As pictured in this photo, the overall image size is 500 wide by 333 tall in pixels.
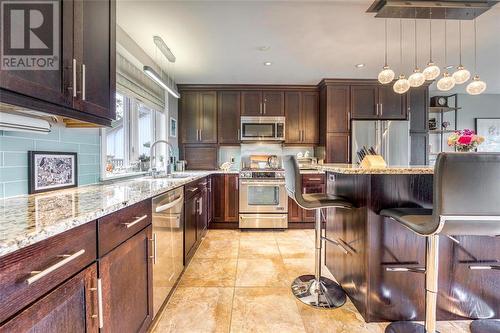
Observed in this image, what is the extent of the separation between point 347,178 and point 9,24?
6.91ft

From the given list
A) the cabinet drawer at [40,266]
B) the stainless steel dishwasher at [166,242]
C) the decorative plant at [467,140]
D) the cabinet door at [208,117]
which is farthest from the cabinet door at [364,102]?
the cabinet drawer at [40,266]

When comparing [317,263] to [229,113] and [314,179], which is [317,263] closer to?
[314,179]

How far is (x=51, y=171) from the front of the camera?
153 cm

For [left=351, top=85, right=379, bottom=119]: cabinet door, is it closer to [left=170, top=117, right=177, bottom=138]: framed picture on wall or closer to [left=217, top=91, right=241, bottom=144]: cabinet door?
[left=217, top=91, right=241, bottom=144]: cabinet door

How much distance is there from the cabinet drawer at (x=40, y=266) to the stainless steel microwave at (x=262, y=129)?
134 inches

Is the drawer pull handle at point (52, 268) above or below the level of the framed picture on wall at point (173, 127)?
below

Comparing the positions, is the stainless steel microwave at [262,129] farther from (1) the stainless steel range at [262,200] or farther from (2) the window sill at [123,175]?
(2) the window sill at [123,175]

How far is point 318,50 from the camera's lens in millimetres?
2920

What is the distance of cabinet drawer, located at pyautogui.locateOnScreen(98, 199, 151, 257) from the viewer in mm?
1049

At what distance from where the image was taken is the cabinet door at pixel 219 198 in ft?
13.0

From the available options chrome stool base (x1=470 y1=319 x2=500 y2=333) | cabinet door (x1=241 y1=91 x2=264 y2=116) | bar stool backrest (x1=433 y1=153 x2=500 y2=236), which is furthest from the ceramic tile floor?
cabinet door (x1=241 y1=91 x2=264 y2=116)

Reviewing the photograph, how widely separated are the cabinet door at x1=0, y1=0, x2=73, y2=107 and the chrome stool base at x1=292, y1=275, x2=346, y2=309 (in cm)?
207
